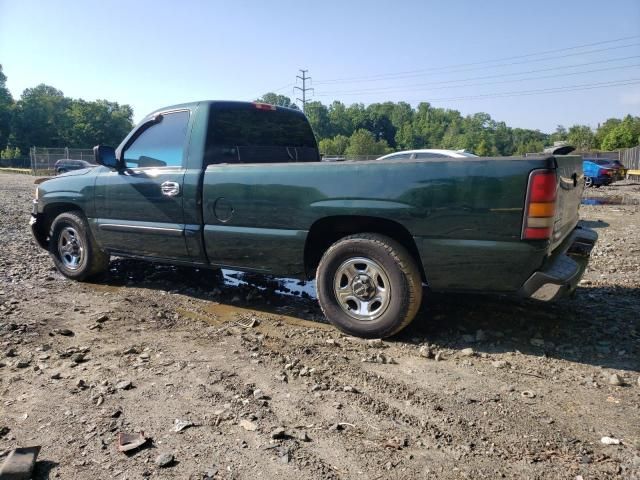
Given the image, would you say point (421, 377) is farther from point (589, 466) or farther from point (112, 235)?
point (112, 235)

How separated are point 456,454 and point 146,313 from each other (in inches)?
129

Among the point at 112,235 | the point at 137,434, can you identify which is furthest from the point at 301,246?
the point at 112,235

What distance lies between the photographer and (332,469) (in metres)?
2.27

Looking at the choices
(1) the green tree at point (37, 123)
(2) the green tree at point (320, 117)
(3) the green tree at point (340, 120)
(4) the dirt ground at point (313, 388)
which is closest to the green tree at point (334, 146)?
(2) the green tree at point (320, 117)

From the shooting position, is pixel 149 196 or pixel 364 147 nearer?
pixel 149 196

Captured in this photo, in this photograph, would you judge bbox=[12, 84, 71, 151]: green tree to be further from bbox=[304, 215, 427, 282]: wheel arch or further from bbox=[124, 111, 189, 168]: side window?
bbox=[304, 215, 427, 282]: wheel arch

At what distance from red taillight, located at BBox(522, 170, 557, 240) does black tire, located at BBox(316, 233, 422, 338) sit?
0.88m

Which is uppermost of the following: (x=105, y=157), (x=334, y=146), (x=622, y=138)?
(x=622, y=138)

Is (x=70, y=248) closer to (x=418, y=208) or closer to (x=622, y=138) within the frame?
(x=418, y=208)

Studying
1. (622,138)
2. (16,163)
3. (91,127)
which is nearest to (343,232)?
(16,163)

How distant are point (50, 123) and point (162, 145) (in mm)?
87362

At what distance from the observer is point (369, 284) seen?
3914 millimetres

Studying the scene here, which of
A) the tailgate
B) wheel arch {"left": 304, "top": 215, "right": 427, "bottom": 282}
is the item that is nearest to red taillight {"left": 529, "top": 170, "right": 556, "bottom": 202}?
the tailgate

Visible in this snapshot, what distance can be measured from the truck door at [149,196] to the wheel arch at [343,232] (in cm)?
133
